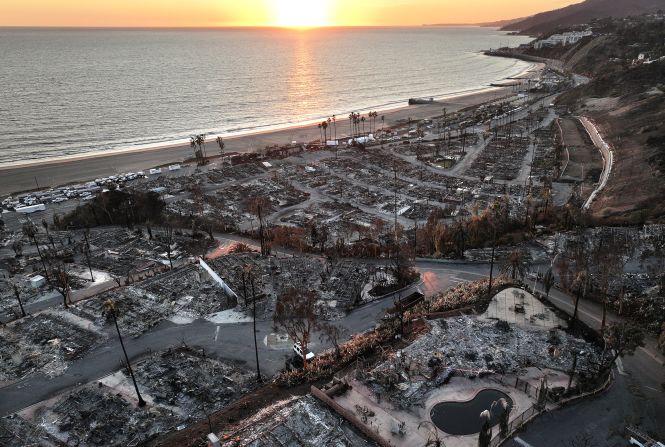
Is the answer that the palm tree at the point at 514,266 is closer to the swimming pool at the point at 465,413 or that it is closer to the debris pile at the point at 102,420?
the swimming pool at the point at 465,413

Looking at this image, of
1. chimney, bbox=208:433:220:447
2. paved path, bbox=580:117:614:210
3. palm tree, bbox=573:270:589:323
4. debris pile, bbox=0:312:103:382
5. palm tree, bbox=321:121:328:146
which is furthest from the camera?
palm tree, bbox=321:121:328:146

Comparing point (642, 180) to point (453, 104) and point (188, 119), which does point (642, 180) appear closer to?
point (453, 104)

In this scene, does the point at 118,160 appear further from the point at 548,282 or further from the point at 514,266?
the point at 548,282

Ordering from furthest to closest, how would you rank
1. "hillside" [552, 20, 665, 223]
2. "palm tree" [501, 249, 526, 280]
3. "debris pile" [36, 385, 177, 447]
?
"hillside" [552, 20, 665, 223]
"palm tree" [501, 249, 526, 280]
"debris pile" [36, 385, 177, 447]

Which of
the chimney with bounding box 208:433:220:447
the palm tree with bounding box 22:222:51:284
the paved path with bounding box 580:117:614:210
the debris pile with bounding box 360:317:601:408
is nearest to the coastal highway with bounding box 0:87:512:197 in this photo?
the palm tree with bounding box 22:222:51:284

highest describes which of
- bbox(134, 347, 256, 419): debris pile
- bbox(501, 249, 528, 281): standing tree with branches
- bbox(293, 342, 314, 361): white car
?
bbox(501, 249, 528, 281): standing tree with branches

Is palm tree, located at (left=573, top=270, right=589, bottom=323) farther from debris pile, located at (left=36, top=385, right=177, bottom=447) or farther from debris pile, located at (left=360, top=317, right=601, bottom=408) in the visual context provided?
debris pile, located at (left=36, top=385, right=177, bottom=447)

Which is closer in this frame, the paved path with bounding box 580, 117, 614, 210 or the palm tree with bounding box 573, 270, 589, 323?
the palm tree with bounding box 573, 270, 589, 323

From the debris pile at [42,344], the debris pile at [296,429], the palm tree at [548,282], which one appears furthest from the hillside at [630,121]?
the debris pile at [42,344]

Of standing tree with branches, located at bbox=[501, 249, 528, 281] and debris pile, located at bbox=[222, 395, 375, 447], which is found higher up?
standing tree with branches, located at bbox=[501, 249, 528, 281]
